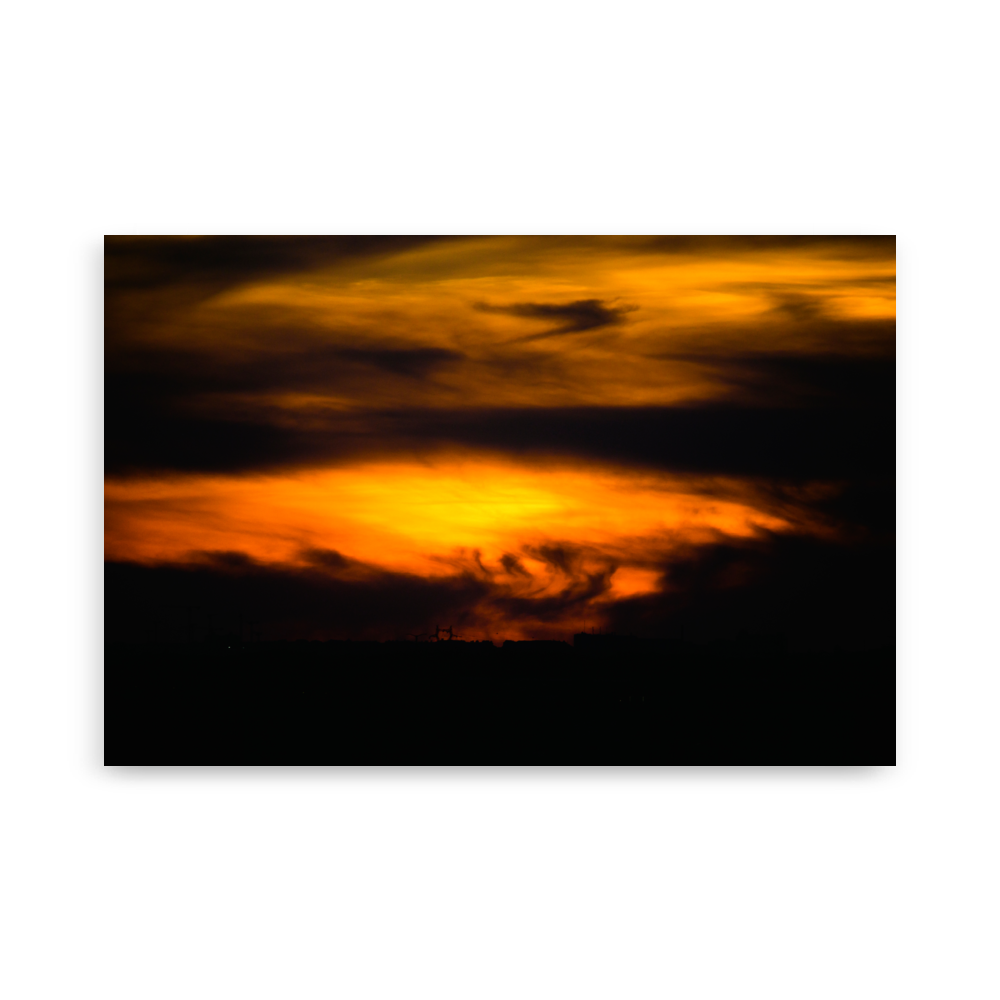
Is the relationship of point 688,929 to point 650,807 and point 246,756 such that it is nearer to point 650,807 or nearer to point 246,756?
point 650,807

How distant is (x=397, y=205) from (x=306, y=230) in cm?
41

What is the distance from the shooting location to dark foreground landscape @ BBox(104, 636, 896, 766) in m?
9.44

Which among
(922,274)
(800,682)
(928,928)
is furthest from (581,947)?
(800,682)

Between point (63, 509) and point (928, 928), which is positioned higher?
point (63, 509)

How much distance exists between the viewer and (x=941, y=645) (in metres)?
3.86

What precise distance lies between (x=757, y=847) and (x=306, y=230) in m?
3.11

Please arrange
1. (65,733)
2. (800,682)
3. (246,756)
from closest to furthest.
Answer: (65,733) → (800,682) → (246,756)

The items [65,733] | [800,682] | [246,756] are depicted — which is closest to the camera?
[65,733]

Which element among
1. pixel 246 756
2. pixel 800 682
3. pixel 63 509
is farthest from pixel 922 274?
pixel 246 756

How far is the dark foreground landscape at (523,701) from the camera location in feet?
31.0

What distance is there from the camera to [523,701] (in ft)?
37.2

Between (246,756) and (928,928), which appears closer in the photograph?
(928,928)

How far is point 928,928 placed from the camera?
→ 3867mm

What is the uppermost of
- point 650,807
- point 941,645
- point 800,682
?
point 941,645
